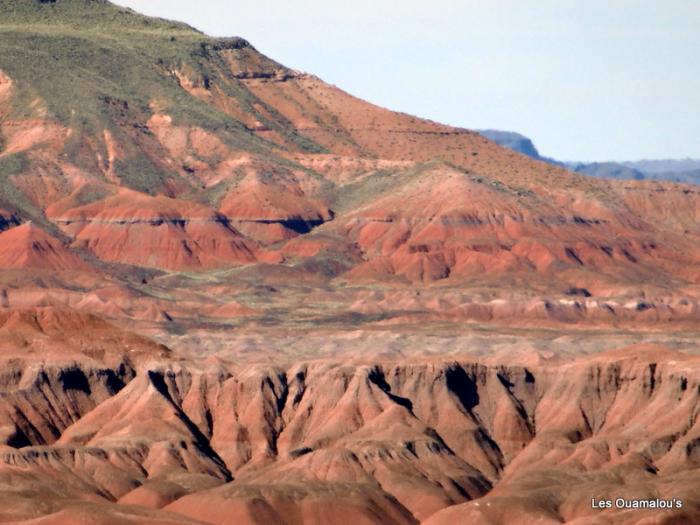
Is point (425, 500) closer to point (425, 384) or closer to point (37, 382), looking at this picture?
point (425, 384)

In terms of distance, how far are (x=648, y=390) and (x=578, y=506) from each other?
113 ft

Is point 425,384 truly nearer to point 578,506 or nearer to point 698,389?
point 698,389

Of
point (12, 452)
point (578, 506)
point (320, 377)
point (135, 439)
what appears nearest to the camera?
point (578, 506)

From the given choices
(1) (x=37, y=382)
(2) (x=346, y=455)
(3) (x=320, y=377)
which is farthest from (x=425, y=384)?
(1) (x=37, y=382)

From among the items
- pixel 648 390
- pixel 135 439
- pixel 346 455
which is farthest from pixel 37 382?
pixel 648 390

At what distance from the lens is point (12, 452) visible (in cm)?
16375

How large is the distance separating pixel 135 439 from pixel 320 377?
21.4m

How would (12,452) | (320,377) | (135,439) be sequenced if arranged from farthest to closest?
(320,377) → (135,439) → (12,452)

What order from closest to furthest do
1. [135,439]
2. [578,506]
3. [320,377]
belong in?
[578,506]
[135,439]
[320,377]

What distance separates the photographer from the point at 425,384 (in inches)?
7515

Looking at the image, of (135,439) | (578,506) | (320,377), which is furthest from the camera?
(320,377)

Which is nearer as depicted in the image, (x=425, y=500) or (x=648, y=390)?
(x=425, y=500)

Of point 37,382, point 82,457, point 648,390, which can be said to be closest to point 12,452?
point 82,457

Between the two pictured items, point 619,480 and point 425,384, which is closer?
point 619,480
